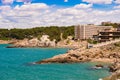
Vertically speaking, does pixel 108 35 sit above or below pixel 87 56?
above

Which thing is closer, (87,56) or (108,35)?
(87,56)

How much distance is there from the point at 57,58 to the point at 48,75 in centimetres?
2362

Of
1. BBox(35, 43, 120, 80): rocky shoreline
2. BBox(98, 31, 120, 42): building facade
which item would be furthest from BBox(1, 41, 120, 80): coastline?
BBox(98, 31, 120, 42): building facade

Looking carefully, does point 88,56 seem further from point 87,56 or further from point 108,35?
point 108,35

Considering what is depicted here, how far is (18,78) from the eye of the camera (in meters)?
62.7

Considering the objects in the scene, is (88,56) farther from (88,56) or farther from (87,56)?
(87,56)

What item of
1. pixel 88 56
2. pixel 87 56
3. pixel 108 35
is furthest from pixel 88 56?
pixel 108 35

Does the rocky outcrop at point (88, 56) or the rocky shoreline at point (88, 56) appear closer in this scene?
the rocky shoreline at point (88, 56)

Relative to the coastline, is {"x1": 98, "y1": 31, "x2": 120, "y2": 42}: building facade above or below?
above

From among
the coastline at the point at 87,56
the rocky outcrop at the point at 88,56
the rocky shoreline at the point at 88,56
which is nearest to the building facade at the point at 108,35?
the rocky shoreline at the point at 88,56

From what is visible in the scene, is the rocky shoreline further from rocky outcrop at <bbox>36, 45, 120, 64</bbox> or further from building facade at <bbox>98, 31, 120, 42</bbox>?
building facade at <bbox>98, 31, 120, 42</bbox>

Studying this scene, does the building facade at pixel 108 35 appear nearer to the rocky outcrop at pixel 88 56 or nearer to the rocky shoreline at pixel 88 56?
the rocky shoreline at pixel 88 56

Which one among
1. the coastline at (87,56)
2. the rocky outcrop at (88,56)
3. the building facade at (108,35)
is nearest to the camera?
the coastline at (87,56)

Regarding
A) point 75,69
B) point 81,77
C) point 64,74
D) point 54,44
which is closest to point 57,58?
point 75,69
